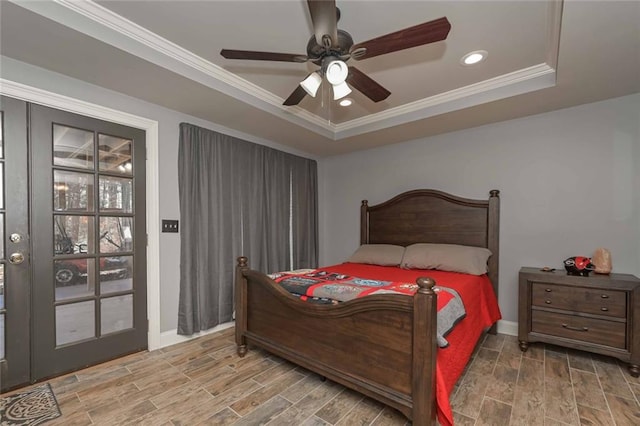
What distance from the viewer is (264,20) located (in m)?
1.89

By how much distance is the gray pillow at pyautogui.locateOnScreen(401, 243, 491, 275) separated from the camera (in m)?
2.90

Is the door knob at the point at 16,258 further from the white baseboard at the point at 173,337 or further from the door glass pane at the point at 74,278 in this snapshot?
the white baseboard at the point at 173,337

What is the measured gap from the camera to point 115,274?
2.53 meters

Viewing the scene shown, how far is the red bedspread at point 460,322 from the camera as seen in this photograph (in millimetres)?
1566

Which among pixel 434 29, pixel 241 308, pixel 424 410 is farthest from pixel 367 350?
pixel 434 29

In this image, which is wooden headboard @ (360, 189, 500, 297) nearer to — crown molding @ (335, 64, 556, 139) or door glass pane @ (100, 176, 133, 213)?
crown molding @ (335, 64, 556, 139)

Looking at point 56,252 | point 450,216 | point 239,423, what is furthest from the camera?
point 450,216

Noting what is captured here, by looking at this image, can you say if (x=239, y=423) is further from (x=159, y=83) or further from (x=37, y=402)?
(x=159, y=83)

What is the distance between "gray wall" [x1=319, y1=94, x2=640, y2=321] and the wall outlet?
109 inches

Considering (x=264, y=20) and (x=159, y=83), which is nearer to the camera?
(x=264, y=20)

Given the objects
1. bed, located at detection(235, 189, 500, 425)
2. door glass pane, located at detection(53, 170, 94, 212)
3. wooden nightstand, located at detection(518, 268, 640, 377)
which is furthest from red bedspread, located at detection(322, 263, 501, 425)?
door glass pane, located at detection(53, 170, 94, 212)

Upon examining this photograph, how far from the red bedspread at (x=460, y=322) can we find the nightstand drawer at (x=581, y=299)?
419mm

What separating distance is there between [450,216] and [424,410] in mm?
2394

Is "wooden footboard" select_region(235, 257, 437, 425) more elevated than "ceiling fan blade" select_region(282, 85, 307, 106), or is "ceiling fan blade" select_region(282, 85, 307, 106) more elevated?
"ceiling fan blade" select_region(282, 85, 307, 106)
